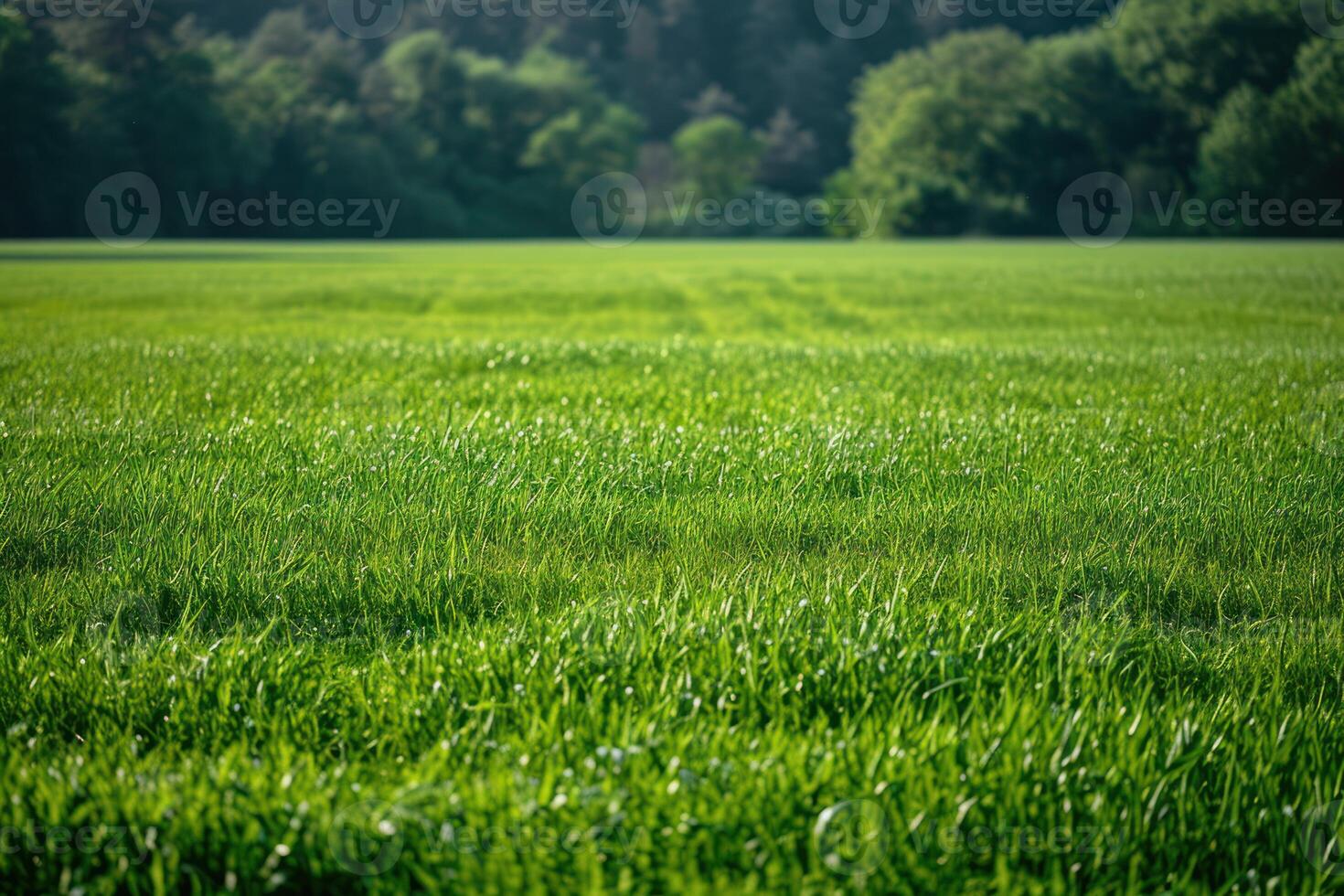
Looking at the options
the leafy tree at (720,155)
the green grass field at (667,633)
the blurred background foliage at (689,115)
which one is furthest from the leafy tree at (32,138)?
the leafy tree at (720,155)

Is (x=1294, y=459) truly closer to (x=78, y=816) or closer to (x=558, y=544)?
(x=558, y=544)

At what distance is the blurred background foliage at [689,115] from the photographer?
83.0 metres

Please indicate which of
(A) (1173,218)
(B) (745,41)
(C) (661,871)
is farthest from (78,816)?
(B) (745,41)

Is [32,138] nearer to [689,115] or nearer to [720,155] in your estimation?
[720,155]

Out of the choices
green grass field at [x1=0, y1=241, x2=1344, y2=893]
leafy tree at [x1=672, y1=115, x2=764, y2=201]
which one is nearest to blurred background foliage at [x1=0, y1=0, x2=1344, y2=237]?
leafy tree at [x1=672, y1=115, x2=764, y2=201]

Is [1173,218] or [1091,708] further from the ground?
[1173,218]

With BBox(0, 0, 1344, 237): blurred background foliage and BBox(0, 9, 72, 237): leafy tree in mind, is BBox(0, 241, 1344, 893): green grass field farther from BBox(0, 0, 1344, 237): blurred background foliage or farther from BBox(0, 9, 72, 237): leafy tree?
BBox(0, 9, 72, 237): leafy tree

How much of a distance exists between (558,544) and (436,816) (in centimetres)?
273

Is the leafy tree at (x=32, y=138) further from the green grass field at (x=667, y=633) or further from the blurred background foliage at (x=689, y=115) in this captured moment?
the green grass field at (x=667, y=633)

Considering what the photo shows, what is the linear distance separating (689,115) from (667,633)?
164014 millimetres

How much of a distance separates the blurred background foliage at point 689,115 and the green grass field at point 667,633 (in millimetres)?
71833

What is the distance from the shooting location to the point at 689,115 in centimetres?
15900

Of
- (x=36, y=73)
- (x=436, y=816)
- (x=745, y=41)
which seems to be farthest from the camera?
(x=745, y=41)

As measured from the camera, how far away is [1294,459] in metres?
6.96
